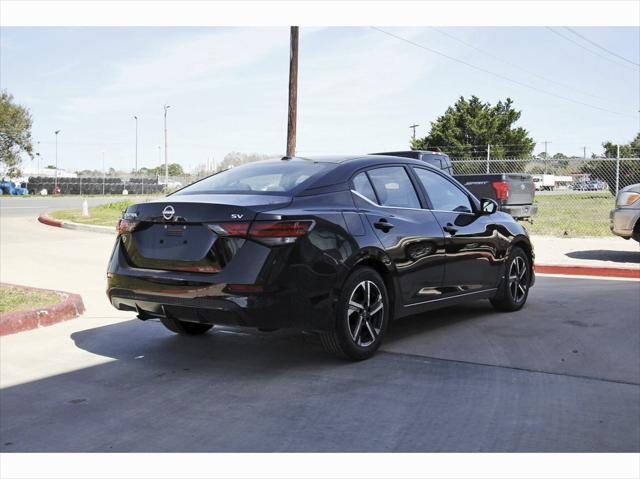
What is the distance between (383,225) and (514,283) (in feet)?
8.35

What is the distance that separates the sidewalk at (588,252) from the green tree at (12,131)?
56.5 m

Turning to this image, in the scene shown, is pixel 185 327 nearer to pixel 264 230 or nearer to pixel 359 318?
pixel 359 318

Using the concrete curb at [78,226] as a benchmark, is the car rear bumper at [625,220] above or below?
above

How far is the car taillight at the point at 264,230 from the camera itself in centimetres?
479

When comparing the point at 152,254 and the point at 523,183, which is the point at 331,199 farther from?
the point at 523,183

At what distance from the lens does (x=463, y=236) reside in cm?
661

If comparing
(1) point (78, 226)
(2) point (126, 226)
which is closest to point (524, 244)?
(2) point (126, 226)

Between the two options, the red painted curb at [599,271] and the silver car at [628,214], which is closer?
the red painted curb at [599,271]

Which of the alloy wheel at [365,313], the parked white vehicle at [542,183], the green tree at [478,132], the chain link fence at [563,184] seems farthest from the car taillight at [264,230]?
the green tree at [478,132]

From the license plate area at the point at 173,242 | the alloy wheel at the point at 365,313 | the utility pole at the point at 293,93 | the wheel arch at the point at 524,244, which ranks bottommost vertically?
the alloy wheel at the point at 365,313

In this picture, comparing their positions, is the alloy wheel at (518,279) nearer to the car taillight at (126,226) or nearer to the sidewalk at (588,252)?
the sidewalk at (588,252)

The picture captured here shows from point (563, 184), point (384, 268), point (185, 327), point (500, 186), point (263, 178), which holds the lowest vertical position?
point (185, 327)

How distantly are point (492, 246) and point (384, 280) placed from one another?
1.82m

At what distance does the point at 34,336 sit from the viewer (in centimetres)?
638
